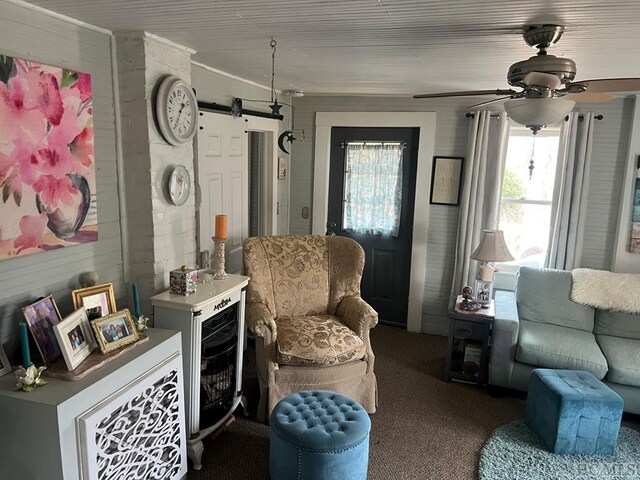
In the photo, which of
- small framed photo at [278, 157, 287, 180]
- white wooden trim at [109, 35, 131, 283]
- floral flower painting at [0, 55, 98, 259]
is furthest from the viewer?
small framed photo at [278, 157, 287, 180]

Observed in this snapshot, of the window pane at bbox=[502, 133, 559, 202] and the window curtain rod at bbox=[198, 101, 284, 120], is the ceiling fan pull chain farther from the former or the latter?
the window curtain rod at bbox=[198, 101, 284, 120]

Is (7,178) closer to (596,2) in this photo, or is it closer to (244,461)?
(244,461)

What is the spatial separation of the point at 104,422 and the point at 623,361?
3062 mm

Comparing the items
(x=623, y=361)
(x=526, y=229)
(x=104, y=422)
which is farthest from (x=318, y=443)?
(x=526, y=229)

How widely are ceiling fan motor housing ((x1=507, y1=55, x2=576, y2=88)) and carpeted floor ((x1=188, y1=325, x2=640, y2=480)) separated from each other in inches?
79.5

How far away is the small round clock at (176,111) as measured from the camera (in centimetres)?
250

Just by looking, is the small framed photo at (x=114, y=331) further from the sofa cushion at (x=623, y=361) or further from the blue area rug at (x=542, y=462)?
the sofa cushion at (x=623, y=361)

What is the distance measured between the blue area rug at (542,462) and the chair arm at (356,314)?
38.9 inches

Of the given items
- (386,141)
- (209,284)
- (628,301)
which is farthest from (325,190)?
(628,301)

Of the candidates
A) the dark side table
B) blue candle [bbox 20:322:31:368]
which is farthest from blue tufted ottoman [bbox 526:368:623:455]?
blue candle [bbox 20:322:31:368]

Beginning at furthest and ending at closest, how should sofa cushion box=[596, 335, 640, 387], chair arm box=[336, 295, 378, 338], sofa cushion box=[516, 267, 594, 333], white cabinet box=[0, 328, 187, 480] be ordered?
sofa cushion box=[516, 267, 594, 333] < chair arm box=[336, 295, 378, 338] < sofa cushion box=[596, 335, 640, 387] < white cabinet box=[0, 328, 187, 480]

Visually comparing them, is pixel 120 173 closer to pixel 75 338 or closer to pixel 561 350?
pixel 75 338

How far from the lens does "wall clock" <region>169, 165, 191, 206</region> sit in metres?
2.64

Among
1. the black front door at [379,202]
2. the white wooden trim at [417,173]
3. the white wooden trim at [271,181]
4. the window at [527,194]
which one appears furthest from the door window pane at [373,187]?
the window at [527,194]
